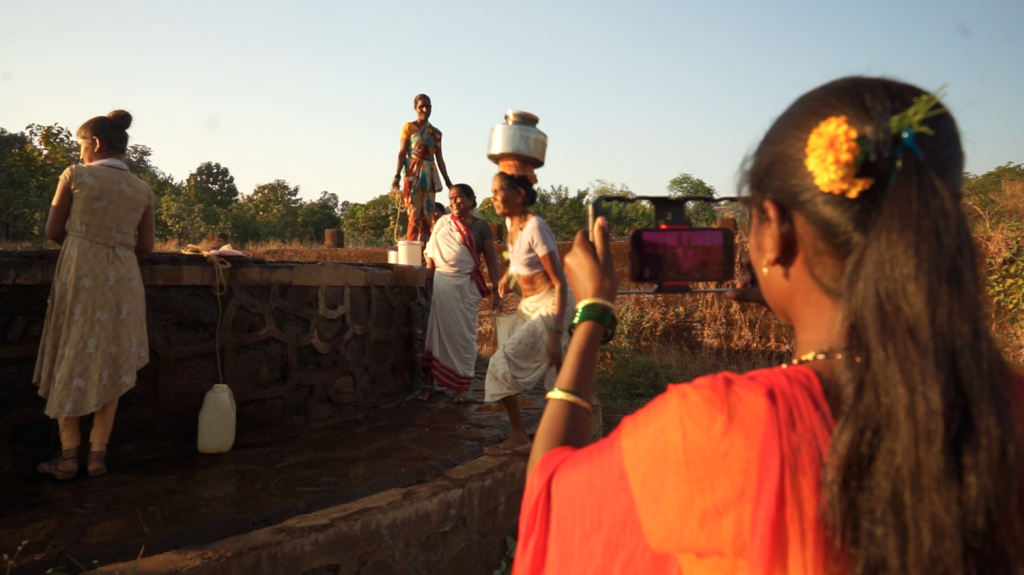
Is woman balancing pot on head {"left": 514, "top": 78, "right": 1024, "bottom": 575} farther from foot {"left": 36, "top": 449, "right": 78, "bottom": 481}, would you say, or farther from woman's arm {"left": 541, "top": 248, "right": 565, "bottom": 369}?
foot {"left": 36, "top": 449, "right": 78, "bottom": 481}

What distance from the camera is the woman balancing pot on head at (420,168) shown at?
8.12 meters

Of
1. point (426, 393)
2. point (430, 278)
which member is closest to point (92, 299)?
point (426, 393)

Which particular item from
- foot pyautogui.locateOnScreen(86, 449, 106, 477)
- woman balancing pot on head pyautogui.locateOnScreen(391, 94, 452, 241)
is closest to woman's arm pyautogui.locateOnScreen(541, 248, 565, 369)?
foot pyautogui.locateOnScreen(86, 449, 106, 477)

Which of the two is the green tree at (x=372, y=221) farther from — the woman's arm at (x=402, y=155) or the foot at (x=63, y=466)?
the foot at (x=63, y=466)

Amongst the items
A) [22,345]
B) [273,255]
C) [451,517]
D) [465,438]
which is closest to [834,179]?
[451,517]

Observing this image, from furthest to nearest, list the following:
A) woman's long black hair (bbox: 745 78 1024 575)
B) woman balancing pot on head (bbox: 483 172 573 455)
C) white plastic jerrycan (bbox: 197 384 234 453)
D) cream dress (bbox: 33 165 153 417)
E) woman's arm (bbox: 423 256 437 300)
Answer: woman's arm (bbox: 423 256 437 300) < woman balancing pot on head (bbox: 483 172 573 455) < white plastic jerrycan (bbox: 197 384 234 453) < cream dress (bbox: 33 165 153 417) < woman's long black hair (bbox: 745 78 1024 575)

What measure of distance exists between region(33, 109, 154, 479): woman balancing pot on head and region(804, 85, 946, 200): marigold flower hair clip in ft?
10.6

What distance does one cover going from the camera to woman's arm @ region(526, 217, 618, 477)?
114 centimetres

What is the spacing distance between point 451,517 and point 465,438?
3.14 ft

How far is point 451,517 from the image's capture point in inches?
131

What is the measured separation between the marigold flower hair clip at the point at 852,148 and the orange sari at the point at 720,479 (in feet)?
0.76

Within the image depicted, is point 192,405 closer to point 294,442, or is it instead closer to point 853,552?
point 294,442

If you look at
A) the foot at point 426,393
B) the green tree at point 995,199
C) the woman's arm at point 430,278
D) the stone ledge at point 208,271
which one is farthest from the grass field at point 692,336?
the stone ledge at point 208,271

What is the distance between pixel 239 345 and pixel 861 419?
3896 millimetres
